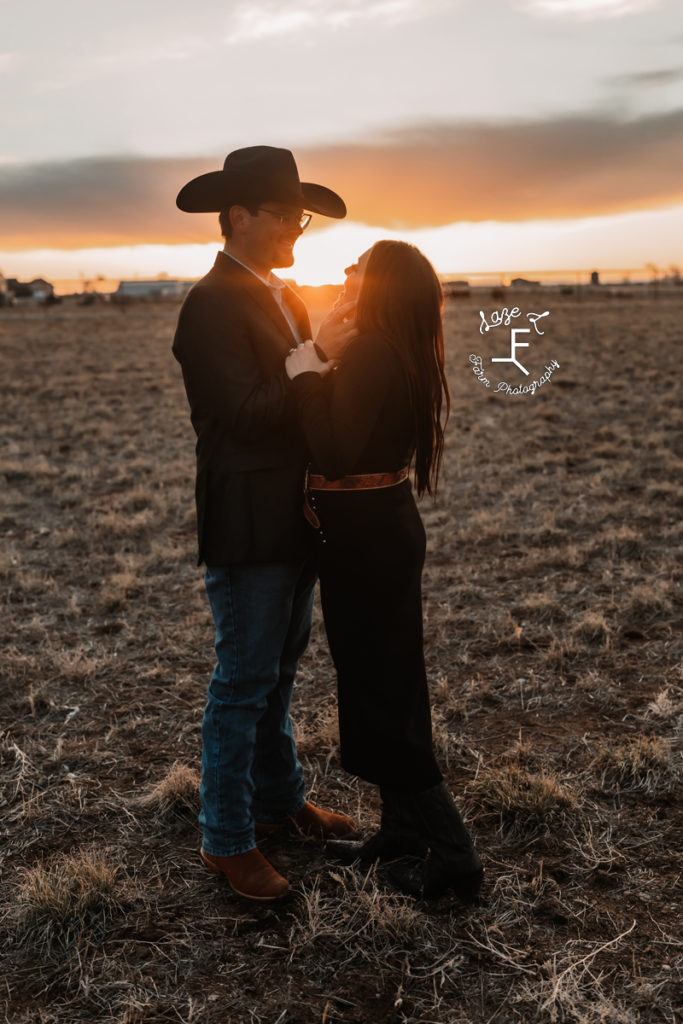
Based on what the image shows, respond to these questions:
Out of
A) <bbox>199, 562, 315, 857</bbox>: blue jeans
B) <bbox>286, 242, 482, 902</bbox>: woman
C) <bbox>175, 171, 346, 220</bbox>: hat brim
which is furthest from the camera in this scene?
<bbox>199, 562, 315, 857</bbox>: blue jeans

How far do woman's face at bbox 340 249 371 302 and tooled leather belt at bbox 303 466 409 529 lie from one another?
0.52 meters

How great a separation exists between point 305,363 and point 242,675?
99 cm

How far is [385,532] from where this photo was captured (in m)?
2.57

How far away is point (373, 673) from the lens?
8.80 ft

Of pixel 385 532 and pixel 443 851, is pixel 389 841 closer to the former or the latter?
pixel 443 851

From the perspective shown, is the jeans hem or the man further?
the jeans hem

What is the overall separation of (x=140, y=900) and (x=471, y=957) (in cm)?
109

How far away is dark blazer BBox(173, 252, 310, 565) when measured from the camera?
7.89 ft

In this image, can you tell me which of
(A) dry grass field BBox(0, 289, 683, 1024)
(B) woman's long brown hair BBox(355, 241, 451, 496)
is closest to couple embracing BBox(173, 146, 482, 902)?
(B) woman's long brown hair BBox(355, 241, 451, 496)

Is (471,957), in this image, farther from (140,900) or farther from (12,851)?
(12,851)

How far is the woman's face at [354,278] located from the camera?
8.04ft

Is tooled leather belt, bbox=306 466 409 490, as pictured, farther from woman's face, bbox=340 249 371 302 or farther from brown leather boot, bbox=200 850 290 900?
brown leather boot, bbox=200 850 290 900

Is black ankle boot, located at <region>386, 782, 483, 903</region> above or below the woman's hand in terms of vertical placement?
below

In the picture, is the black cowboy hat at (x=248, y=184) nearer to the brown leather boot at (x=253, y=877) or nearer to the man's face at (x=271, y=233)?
the man's face at (x=271, y=233)
